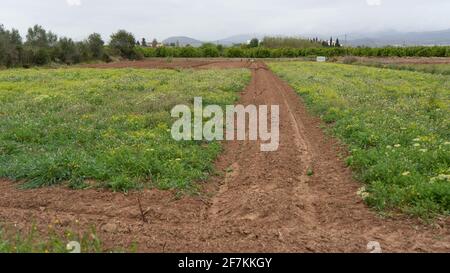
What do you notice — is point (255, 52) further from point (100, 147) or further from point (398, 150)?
point (398, 150)

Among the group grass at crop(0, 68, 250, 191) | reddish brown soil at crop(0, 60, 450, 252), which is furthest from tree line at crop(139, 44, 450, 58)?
reddish brown soil at crop(0, 60, 450, 252)

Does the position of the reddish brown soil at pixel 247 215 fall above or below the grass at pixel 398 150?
below

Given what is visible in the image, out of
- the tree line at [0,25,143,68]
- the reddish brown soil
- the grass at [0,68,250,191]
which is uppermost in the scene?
the tree line at [0,25,143,68]

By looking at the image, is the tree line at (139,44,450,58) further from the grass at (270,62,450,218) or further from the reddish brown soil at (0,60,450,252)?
the reddish brown soil at (0,60,450,252)

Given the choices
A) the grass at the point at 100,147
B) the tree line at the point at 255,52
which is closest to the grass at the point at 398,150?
the grass at the point at 100,147

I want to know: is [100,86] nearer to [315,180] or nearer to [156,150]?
[156,150]

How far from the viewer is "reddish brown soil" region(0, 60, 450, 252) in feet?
17.1

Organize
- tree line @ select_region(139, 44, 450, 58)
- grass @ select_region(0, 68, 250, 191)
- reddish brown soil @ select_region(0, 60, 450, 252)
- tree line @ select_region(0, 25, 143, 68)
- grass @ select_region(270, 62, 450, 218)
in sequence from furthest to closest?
1. tree line @ select_region(139, 44, 450, 58)
2. tree line @ select_region(0, 25, 143, 68)
3. grass @ select_region(0, 68, 250, 191)
4. grass @ select_region(270, 62, 450, 218)
5. reddish brown soil @ select_region(0, 60, 450, 252)

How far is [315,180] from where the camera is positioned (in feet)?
25.9

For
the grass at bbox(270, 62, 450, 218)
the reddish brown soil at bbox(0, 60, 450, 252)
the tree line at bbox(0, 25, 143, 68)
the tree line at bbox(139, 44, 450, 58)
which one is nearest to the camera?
the reddish brown soil at bbox(0, 60, 450, 252)

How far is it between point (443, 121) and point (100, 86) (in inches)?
663

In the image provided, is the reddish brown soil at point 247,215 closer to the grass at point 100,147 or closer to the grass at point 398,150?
the grass at point 398,150

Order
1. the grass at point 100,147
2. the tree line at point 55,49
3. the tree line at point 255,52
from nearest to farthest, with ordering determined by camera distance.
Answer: the grass at point 100,147 → the tree line at point 55,49 → the tree line at point 255,52

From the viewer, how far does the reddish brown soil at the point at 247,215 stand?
5.22 meters
